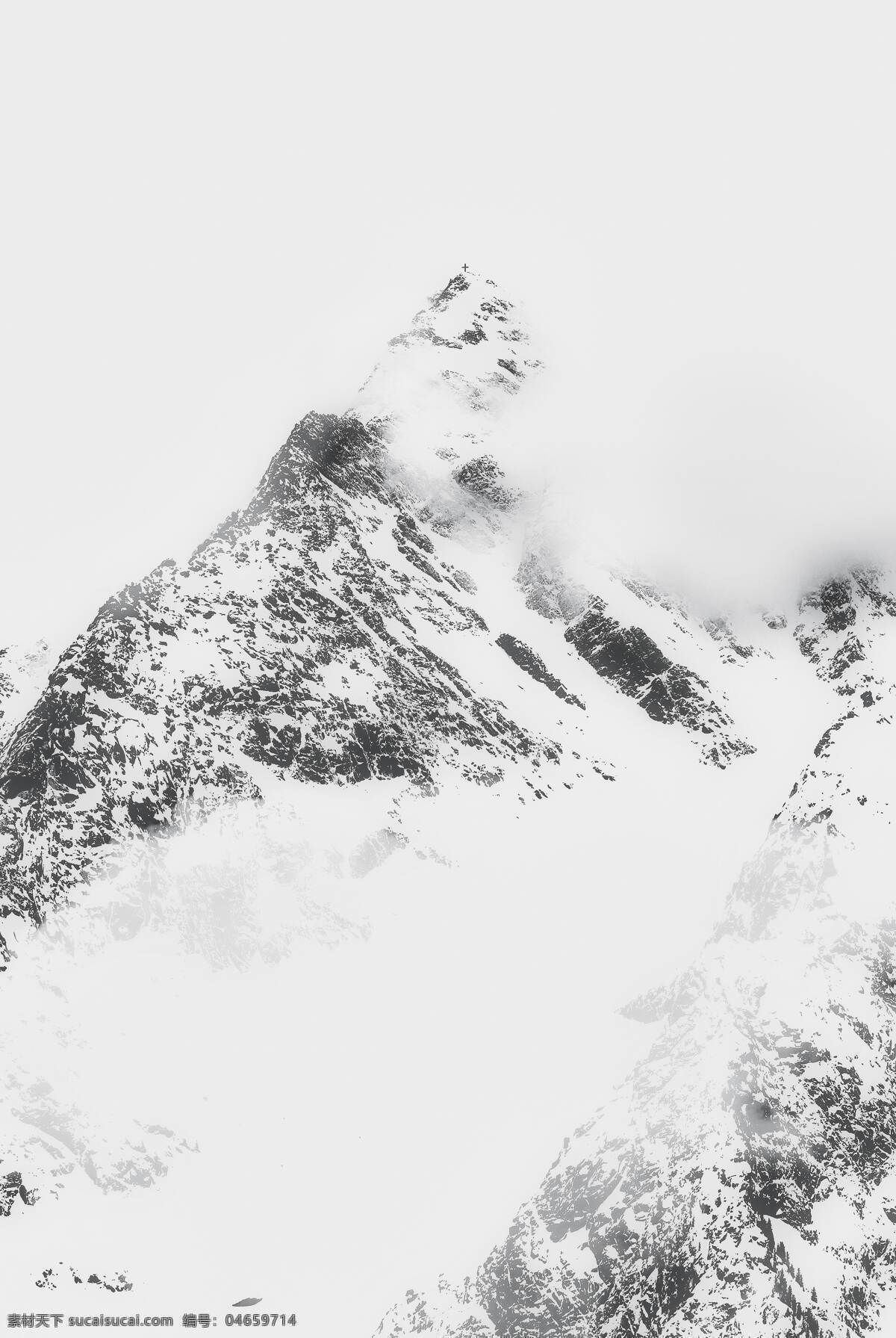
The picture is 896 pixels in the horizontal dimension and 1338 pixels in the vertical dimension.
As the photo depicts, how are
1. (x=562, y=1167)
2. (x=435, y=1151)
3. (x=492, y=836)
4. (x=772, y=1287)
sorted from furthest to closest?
(x=492, y=836) < (x=435, y=1151) < (x=562, y=1167) < (x=772, y=1287)

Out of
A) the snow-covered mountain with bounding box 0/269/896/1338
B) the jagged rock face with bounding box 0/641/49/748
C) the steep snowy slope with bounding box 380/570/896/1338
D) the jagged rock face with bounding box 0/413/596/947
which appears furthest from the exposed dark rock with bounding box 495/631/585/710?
the steep snowy slope with bounding box 380/570/896/1338

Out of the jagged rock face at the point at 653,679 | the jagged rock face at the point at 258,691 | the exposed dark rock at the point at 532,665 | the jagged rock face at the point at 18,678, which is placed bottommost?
the jagged rock face at the point at 18,678

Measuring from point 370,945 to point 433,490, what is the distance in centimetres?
9328

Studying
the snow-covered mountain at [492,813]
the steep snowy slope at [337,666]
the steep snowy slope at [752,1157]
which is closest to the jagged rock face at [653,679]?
the steep snowy slope at [337,666]

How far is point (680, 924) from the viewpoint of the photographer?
10669cm

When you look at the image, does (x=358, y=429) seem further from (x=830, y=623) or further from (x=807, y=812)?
(x=807, y=812)

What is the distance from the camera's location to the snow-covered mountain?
6794 centimetres

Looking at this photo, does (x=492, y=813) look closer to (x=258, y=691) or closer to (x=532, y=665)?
(x=258, y=691)

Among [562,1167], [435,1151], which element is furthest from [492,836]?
[562,1167]

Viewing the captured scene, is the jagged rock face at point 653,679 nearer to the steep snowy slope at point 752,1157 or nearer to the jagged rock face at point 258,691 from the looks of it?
the jagged rock face at point 258,691

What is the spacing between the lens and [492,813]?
405 feet

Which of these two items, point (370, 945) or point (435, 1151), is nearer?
point (435, 1151)

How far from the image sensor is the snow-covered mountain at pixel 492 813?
67.9 metres

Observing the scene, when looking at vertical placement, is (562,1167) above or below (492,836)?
below
